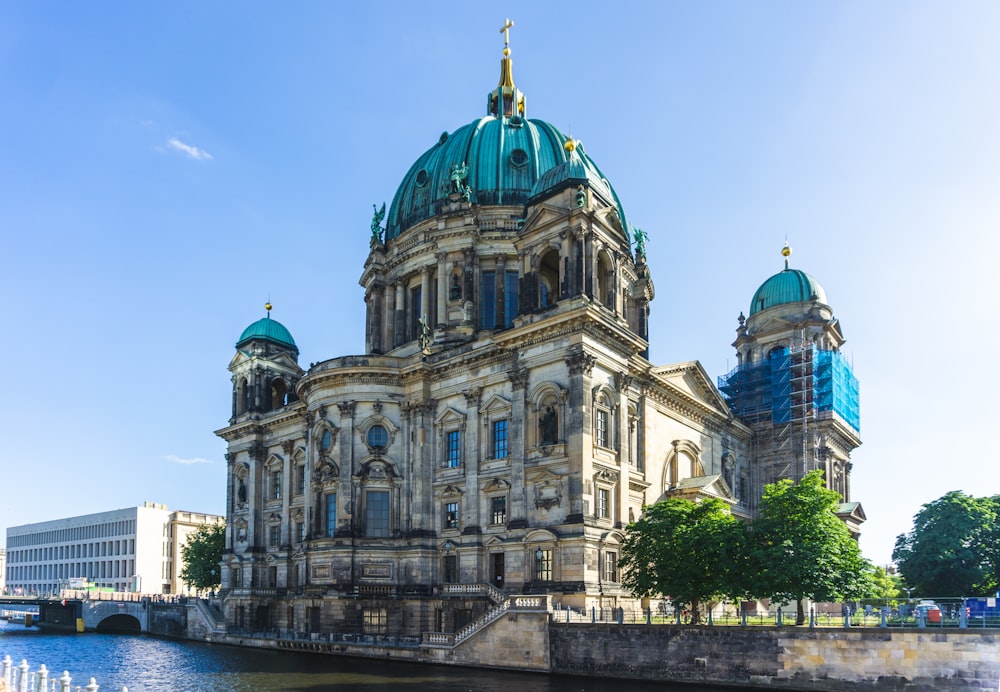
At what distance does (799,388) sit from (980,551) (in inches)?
803

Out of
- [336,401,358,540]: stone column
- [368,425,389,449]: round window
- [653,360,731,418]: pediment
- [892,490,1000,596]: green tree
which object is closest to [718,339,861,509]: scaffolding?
[653,360,731,418]: pediment

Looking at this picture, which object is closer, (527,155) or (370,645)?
(370,645)

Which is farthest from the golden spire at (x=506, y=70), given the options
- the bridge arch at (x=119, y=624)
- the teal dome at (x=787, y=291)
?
the bridge arch at (x=119, y=624)

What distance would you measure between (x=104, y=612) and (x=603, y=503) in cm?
6085

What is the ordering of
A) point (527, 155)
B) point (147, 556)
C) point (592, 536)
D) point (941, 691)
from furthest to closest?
point (147, 556) < point (527, 155) < point (592, 536) < point (941, 691)

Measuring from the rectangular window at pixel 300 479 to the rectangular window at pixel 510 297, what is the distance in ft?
69.2

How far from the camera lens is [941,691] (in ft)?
114

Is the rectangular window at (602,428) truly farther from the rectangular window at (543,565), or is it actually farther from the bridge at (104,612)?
the bridge at (104,612)

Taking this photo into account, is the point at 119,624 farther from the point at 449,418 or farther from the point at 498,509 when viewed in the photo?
the point at 498,509

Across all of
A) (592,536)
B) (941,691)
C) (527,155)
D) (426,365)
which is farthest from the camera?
(527,155)

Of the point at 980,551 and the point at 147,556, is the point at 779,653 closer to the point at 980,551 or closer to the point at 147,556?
the point at 980,551

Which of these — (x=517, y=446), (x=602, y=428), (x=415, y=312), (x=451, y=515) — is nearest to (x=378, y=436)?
(x=451, y=515)

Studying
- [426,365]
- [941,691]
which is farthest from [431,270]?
[941,691]

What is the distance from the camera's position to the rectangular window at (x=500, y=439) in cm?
5691
